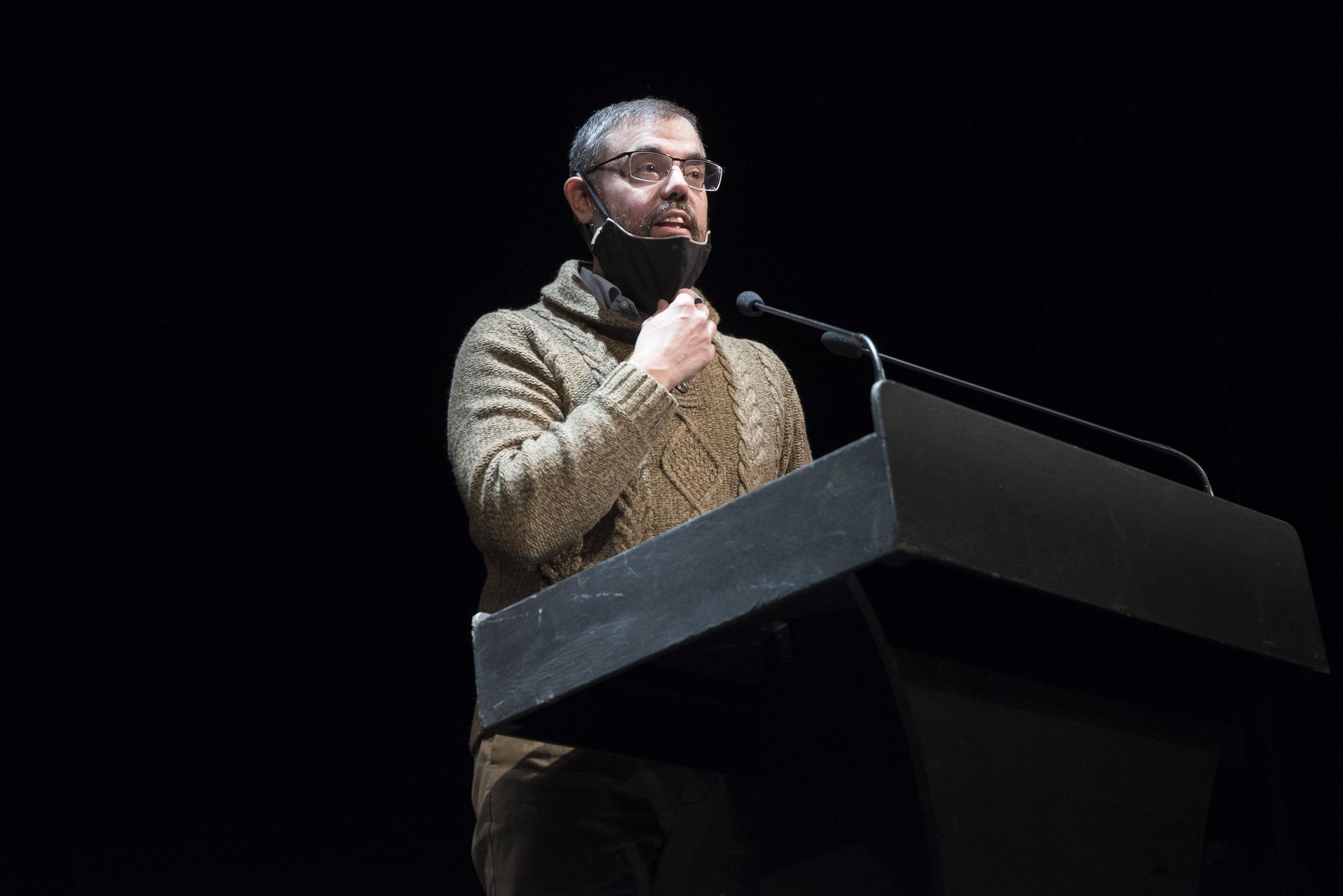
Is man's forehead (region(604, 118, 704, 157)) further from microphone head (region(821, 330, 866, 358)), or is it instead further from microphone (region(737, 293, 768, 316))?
microphone head (region(821, 330, 866, 358))

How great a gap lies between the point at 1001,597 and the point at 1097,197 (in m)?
2.19

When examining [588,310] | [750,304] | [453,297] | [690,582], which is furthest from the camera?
[453,297]

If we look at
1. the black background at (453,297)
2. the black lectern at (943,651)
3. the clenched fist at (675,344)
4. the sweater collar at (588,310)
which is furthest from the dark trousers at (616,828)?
the black background at (453,297)

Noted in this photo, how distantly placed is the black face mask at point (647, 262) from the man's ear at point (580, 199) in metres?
0.12

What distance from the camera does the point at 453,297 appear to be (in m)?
2.93

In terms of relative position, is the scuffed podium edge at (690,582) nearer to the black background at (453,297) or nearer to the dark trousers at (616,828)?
the dark trousers at (616,828)

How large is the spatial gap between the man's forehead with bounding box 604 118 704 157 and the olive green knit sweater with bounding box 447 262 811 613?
0.19 metres

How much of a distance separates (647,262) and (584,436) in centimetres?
44

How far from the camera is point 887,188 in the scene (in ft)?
10.7

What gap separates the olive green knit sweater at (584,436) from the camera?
1.55 m

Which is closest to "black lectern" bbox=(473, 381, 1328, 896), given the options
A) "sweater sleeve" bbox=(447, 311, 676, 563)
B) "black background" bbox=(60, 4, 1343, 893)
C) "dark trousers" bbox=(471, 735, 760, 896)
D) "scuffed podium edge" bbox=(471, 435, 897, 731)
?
"scuffed podium edge" bbox=(471, 435, 897, 731)

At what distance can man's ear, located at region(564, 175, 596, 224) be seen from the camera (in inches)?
80.1

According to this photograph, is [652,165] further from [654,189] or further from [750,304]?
[750,304]

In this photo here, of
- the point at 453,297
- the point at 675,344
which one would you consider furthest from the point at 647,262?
the point at 453,297
